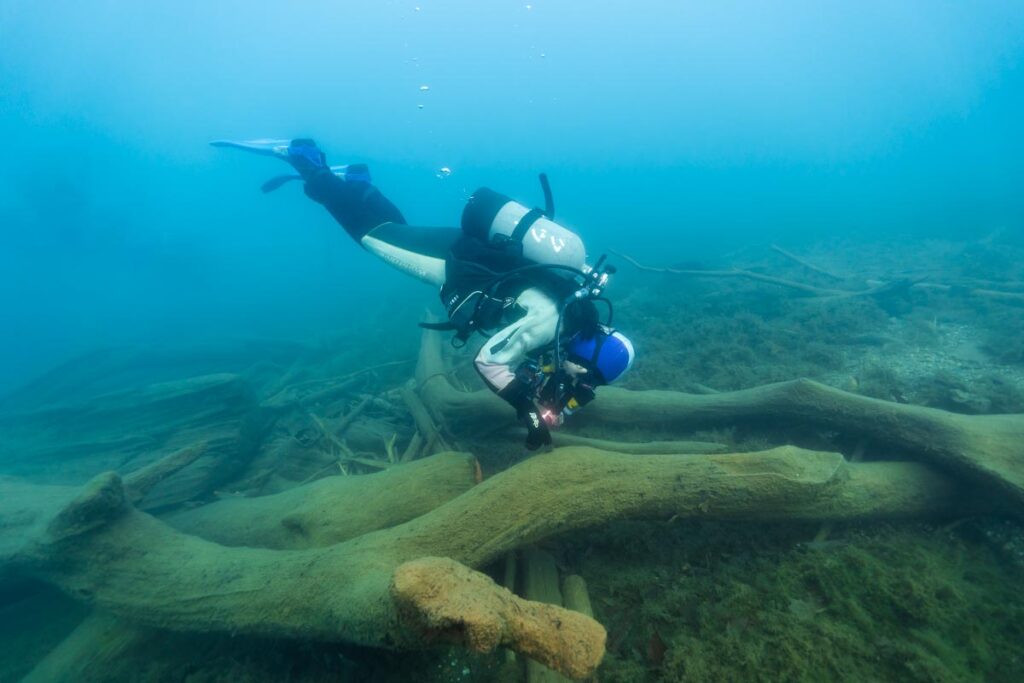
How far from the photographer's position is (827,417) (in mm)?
4426

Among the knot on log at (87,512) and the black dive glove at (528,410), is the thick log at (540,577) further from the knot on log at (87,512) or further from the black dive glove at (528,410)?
the knot on log at (87,512)

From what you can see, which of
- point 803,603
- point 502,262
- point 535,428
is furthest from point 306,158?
point 803,603

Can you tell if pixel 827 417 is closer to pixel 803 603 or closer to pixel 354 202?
pixel 803 603

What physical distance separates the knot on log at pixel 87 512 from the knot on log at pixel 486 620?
3540mm

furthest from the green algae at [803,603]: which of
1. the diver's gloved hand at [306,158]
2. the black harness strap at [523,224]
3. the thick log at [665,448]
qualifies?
the diver's gloved hand at [306,158]

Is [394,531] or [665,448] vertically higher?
[665,448]

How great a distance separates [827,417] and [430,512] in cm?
409

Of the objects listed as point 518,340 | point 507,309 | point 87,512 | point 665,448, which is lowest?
point 87,512

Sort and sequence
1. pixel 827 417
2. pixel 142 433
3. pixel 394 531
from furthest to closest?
pixel 142 433 → pixel 827 417 → pixel 394 531

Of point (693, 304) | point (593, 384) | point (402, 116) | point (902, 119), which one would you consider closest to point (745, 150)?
point (902, 119)

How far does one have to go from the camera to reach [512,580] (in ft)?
11.1

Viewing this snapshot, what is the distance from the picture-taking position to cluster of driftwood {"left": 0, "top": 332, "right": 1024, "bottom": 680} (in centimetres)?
281

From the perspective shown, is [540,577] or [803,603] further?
[540,577]

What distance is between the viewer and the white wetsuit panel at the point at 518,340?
133 inches
